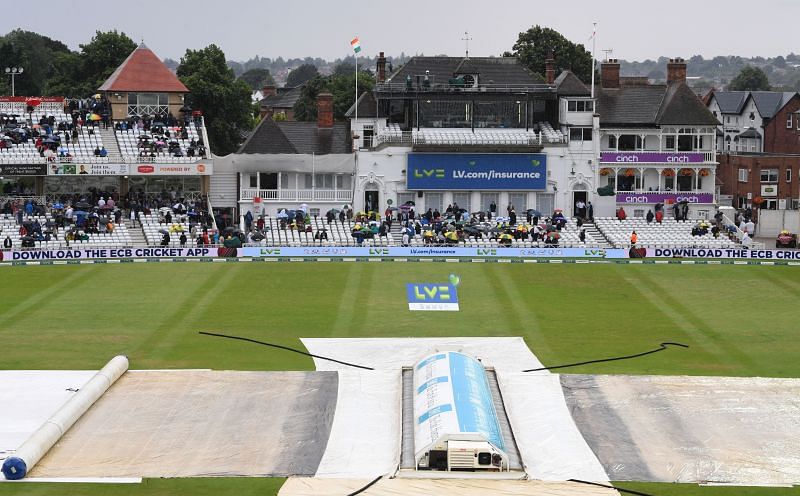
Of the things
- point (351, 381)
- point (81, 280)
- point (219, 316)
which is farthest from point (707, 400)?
point (81, 280)

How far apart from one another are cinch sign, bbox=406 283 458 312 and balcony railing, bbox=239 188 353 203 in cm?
2073

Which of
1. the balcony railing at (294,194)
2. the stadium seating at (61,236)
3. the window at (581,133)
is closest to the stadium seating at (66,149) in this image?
the stadium seating at (61,236)

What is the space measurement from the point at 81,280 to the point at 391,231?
20.5 m

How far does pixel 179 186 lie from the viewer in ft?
263

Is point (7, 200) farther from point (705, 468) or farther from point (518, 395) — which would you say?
point (705, 468)

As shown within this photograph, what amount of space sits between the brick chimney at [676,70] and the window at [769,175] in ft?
41.2

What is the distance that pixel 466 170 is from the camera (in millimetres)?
79438

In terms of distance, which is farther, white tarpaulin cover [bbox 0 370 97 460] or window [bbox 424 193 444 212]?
window [bbox 424 193 444 212]

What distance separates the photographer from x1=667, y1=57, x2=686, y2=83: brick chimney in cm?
8617

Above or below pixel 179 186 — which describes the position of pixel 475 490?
below

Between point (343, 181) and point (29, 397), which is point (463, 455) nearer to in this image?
point (29, 397)

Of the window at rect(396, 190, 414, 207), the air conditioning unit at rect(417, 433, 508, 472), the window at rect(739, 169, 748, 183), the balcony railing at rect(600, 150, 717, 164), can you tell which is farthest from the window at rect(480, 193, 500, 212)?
the air conditioning unit at rect(417, 433, 508, 472)

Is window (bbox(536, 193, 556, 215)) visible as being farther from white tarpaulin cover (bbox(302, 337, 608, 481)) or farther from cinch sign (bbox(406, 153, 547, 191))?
white tarpaulin cover (bbox(302, 337, 608, 481))

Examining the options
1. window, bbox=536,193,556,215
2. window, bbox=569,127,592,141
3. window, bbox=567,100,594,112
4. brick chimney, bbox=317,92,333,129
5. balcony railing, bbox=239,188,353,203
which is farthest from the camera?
brick chimney, bbox=317,92,333,129
